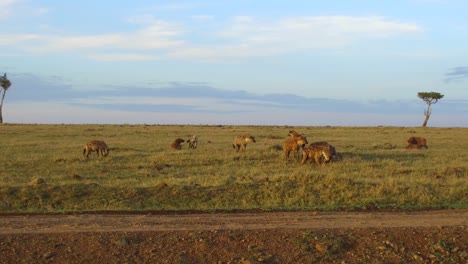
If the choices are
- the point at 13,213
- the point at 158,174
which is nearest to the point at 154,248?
the point at 13,213

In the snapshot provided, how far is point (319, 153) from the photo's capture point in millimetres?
23328


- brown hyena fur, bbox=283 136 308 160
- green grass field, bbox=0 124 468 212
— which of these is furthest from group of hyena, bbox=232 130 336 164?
green grass field, bbox=0 124 468 212

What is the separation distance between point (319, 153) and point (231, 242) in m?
14.6

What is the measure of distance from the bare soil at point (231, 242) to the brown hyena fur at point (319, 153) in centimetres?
1249

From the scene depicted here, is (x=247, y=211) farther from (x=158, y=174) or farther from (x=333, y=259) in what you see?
(x=158, y=174)

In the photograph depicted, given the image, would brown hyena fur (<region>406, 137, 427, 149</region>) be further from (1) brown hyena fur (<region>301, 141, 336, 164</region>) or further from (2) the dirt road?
(2) the dirt road

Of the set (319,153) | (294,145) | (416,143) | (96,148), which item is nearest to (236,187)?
(319,153)

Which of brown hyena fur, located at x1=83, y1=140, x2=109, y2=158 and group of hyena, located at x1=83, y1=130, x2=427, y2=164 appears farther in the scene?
brown hyena fur, located at x1=83, y1=140, x2=109, y2=158

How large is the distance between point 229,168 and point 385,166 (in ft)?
19.7

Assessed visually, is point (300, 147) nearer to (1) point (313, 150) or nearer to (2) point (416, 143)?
(1) point (313, 150)

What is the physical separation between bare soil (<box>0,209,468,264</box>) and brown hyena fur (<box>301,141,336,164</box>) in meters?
12.5

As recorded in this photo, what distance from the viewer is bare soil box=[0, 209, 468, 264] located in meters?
8.75

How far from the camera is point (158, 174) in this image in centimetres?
2167

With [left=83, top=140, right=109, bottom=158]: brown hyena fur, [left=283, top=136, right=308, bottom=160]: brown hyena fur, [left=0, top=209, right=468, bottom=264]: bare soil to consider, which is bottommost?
[left=0, top=209, right=468, bottom=264]: bare soil
